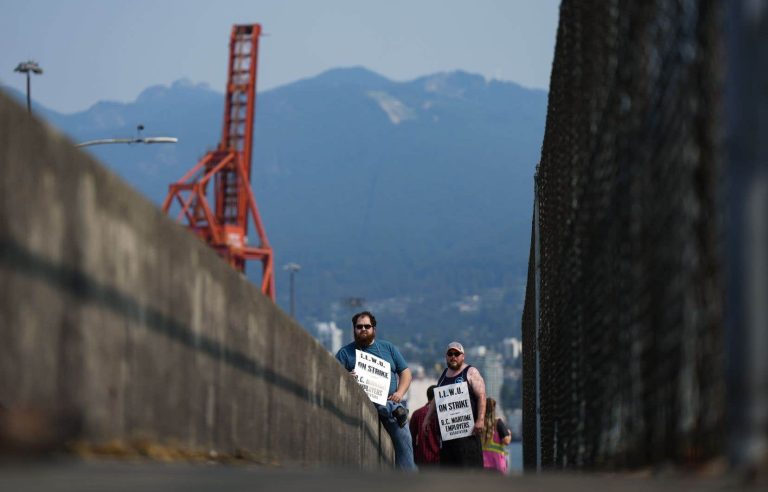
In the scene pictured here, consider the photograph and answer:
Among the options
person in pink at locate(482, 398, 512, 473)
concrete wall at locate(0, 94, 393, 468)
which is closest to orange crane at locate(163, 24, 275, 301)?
person in pink at locate(482, 398, 512, 473)

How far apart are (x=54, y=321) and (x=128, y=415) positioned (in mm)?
867

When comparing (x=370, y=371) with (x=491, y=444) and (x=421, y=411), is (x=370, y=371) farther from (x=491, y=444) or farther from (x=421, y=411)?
(x=491, y=444)

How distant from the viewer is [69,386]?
6160 mm

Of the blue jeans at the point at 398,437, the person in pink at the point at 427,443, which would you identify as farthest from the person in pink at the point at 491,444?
the blue jeans at the point at 398,437

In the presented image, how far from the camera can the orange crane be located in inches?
4363

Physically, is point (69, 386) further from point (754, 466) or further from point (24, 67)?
point (24, 67)

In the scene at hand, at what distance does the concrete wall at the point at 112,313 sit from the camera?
231 inches

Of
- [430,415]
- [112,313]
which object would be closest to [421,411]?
[430,415]

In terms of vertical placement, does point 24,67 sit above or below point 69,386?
above

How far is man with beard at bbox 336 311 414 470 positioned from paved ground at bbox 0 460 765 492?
9421 mm

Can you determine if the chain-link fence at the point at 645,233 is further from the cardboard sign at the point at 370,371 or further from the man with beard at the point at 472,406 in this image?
the man with beard at the point at 472,406

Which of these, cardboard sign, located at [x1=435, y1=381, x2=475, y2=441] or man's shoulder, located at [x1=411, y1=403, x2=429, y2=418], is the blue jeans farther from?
man's shoulder, located at [x1=411, y1=403, x2=429, y2=418]

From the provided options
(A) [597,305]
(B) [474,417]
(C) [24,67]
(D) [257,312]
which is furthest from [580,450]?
(C) [24,67]

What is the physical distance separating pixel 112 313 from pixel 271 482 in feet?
6.07
